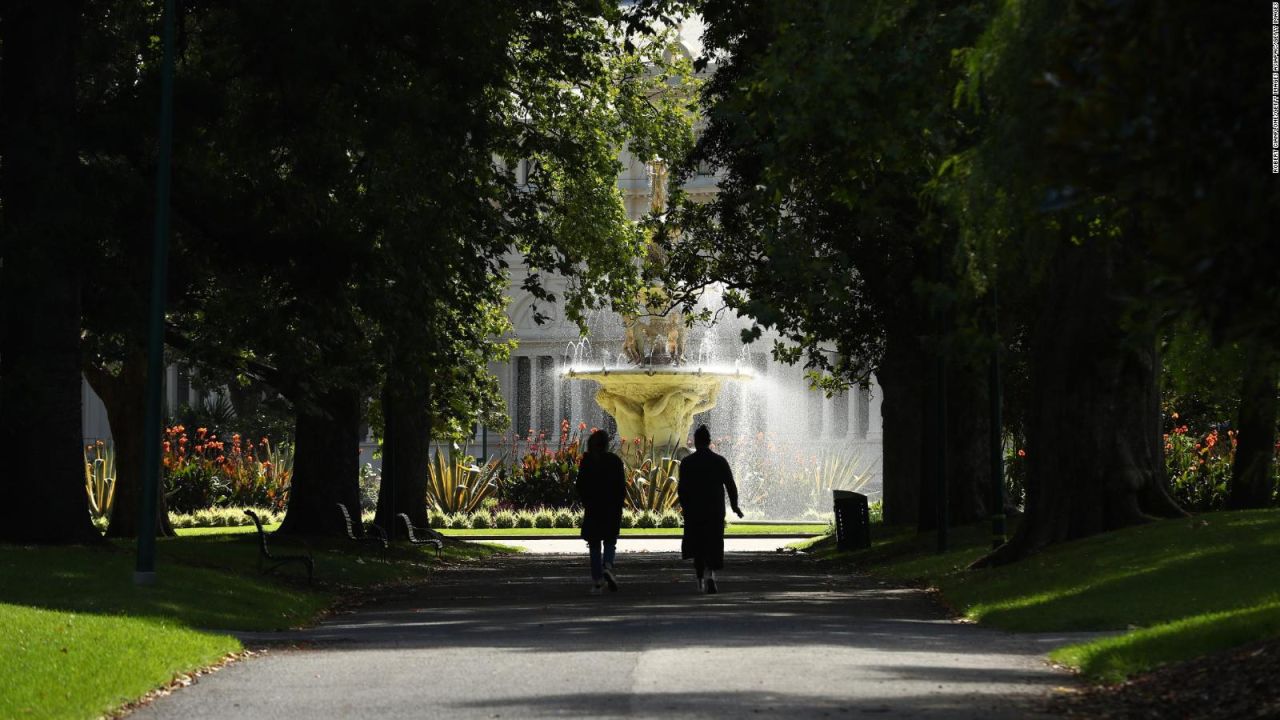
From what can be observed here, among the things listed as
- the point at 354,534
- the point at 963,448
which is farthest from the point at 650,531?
the point at 354,534

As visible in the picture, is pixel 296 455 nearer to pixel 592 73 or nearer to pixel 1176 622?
pixel 592 73

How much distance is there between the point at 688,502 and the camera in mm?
21766

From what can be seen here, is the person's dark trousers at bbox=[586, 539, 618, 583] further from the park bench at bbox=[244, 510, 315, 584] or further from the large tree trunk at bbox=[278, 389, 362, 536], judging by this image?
the large tree trunk at bbox=[278, 389, 362, 536]

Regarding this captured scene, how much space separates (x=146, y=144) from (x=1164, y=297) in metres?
18.1

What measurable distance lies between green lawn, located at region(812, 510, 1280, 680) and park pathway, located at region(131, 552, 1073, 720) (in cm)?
50

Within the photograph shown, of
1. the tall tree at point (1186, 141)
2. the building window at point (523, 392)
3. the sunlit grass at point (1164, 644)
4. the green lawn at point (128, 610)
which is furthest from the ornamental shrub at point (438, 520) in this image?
the building window at point (523, 392)

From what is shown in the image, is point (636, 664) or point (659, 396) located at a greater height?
point (659, 396)

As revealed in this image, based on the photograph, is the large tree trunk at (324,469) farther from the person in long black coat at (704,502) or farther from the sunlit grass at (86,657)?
the sunlit grass at (86,657)

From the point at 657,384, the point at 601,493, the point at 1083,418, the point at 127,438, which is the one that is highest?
the point at 657,384

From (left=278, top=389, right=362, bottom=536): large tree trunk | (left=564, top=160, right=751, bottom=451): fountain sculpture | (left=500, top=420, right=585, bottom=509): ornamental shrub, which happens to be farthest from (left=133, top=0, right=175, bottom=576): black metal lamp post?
(left=564, top=160, right=751, bottom=451): fountain sculpture

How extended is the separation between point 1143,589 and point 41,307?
506 inches

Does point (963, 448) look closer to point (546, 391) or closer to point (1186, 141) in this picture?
point (1186, 141)

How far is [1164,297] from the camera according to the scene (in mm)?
7578

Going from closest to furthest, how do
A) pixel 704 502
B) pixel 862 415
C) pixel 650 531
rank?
pixel 704 502, pixel 650 531, pixel 862 415
